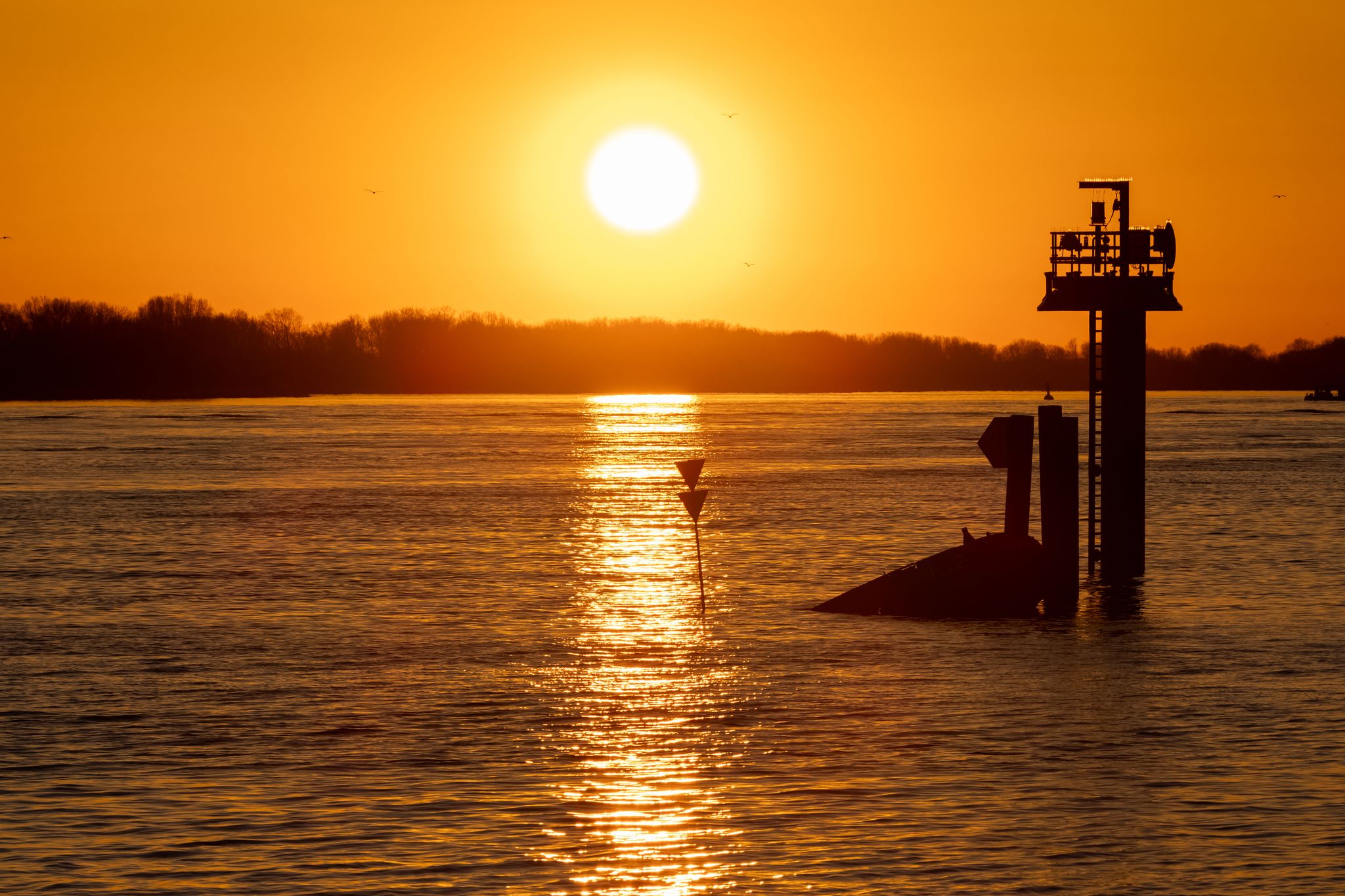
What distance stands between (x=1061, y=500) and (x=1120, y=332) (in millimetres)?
4582

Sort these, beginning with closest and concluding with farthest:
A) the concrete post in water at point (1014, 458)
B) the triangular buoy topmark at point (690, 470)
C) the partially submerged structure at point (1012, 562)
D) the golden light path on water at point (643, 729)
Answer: the golden light path on water at point (643, 729) < the partially submerged structure at point (1012, 562) < the triangular buoy topmark at point (690, 470) < the concrete post in water at point (1014, 458)

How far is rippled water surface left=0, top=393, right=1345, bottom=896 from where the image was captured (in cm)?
1336

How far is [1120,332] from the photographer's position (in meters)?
31.6

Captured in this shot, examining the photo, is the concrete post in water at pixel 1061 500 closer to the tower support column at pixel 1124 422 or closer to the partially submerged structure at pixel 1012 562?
the partially submerged structure at pixel 1012 562

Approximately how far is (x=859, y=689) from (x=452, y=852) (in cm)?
881

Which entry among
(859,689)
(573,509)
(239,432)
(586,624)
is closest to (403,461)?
(573,509)

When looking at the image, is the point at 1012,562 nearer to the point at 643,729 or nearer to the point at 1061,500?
the point at 1061,500

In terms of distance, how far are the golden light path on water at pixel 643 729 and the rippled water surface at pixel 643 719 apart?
0.06 metres

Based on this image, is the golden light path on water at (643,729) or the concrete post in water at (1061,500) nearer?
the golden light path on water at (643,729)

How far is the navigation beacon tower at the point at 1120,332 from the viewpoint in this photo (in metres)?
31.5

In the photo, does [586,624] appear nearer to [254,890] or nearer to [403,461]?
[254,890]

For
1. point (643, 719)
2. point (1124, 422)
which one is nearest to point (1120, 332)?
point (1124, 422)

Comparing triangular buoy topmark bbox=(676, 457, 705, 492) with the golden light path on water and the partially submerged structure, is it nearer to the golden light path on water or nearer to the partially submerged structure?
the golden light path on water

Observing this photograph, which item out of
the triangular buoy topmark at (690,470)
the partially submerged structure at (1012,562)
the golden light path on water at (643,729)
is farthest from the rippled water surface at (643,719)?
the triangular buoy topmark at (690,470)
